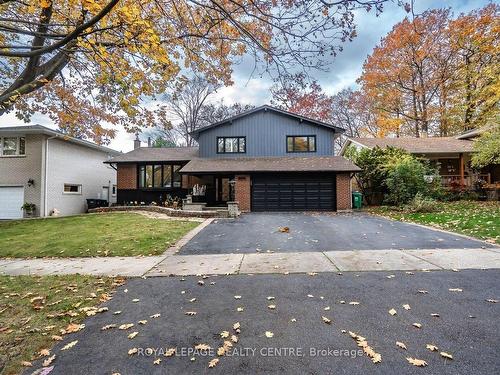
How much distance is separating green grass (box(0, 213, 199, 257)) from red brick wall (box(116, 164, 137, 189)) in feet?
26.0

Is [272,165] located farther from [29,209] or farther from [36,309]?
[29,209]

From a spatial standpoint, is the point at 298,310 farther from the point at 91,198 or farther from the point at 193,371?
the point at 91,198

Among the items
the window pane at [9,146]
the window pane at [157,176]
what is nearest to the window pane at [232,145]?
the window pane at [157,176]

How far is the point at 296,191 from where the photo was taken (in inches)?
707

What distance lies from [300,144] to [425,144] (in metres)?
10.6

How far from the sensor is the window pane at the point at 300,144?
789 inches

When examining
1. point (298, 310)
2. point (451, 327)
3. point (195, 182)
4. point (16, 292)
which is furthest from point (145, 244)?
point (195, 182)

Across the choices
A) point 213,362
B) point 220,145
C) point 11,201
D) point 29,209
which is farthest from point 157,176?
point 213,362

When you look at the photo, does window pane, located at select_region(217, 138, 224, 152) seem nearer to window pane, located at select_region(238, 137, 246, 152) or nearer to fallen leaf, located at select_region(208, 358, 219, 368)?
window pane, located at select_region(238, 137, 246, 152)

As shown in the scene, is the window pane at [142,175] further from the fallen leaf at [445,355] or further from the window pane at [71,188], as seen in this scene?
the fallen leaf at [445,355]

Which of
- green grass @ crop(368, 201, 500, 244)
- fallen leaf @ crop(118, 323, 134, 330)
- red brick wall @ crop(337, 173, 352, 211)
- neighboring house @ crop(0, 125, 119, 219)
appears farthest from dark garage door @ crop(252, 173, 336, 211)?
fallen leaf @ crop(118, 323, 134, 330)

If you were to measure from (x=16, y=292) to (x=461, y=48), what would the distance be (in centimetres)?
3314

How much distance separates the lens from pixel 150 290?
15.7 ft

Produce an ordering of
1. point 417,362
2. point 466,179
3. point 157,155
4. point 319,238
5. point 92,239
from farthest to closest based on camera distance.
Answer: point 157,155, point 466,179, point 92,239, point 319,238, point 417,362
